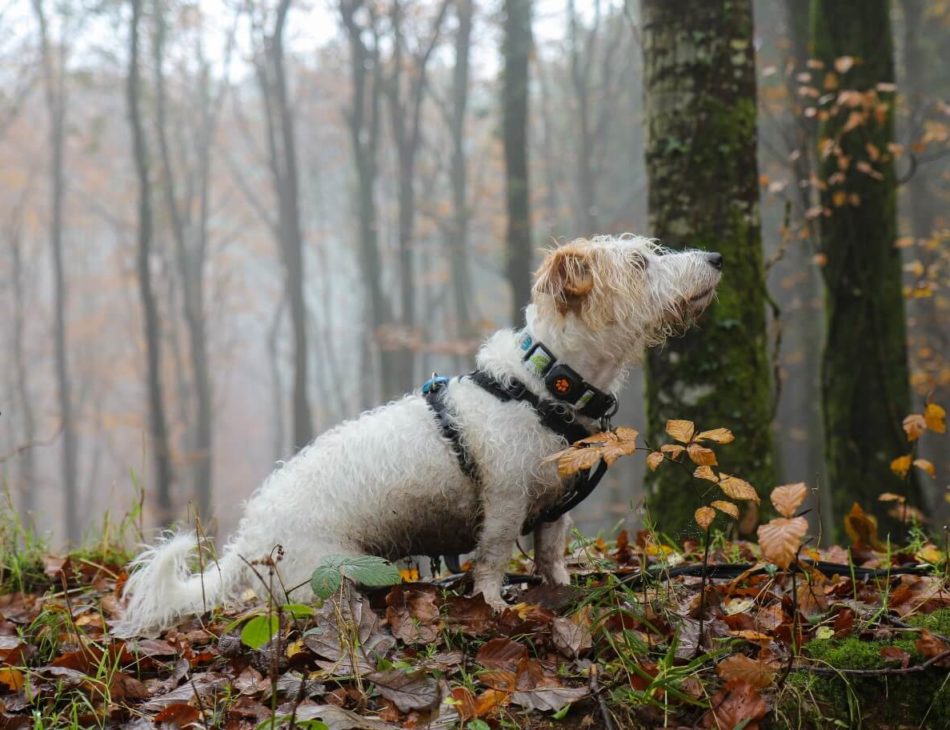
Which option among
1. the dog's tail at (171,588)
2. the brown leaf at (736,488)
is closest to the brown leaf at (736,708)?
the brown leaf at (736,488)

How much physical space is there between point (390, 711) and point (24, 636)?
1.73 m

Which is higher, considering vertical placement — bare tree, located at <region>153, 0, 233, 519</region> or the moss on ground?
bare tree, located at <region>153, 0, 233, 519</region>

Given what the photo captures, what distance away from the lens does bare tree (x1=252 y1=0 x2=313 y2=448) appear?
17672 millimetres

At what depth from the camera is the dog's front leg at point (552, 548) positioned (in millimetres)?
3713

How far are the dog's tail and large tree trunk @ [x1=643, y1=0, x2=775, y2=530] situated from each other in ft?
8.17

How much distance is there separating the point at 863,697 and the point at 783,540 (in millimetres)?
750

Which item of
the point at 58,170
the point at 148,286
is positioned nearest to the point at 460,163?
the point at 148,286

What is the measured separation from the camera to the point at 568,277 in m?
3.34

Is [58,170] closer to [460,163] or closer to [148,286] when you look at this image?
[148,286]

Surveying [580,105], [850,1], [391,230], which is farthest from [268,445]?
[850,1]

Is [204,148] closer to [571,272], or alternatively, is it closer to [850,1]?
[850,1]

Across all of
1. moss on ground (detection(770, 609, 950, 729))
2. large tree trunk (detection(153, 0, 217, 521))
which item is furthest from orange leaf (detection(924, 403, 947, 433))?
large tree trunk (detection(153, 0, 217, 521))

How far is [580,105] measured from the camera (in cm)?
1953

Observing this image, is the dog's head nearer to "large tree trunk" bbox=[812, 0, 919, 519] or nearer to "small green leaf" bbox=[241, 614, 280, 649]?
"small green leaf" bbox=[241, 614, 280, 649]
